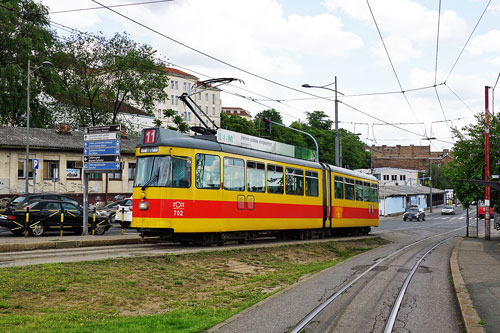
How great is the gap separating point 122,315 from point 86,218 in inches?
532

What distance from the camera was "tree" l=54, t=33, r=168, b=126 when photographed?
47.5 meters

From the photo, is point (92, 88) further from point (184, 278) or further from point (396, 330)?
point (396, 330)

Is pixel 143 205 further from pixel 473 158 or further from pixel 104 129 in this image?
pixel 473 158

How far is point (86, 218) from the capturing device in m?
21.9

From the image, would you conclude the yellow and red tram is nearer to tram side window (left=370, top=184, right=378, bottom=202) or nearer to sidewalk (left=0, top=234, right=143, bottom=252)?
sidewalk (left=0, top=234, right=143, bottom=252)

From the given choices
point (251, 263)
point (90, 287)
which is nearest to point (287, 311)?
point (90, 287)

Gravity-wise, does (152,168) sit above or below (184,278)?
above

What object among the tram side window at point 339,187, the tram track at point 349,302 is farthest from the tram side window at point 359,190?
the tram track at point 349,302

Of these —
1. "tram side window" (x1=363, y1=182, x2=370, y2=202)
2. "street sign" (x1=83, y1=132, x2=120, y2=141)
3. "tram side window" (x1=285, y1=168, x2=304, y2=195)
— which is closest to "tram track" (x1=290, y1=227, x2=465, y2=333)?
"tram side window" (x1=285, y1=168, x2=304, y2=195)

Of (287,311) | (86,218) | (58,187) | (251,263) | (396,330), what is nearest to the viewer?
(396,330)

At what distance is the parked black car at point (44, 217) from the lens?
21422mm

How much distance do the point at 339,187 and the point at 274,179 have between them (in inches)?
258

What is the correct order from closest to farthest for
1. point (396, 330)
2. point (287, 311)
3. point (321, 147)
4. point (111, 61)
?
point (396, 330), point (287, 311), point (111, 61), point (321, 147)

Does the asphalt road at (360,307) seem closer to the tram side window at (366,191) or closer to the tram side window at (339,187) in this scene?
the tram side window at (339,187)
